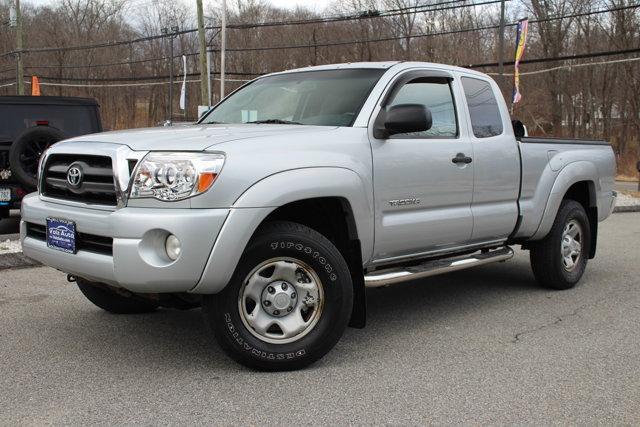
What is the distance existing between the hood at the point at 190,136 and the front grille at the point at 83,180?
141 millimetres

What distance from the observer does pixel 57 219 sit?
3.90 meters

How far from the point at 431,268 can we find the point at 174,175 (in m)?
2.13

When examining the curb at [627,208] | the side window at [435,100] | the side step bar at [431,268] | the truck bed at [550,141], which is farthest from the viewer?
the curb at [627,208]

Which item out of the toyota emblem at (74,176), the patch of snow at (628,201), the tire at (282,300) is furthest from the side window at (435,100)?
the patch of snow at (628,201)

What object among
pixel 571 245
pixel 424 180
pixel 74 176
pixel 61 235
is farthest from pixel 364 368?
pixel 571 245

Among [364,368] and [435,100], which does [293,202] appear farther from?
[435,100]

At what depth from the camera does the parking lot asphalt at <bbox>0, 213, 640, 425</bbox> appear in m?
3.30

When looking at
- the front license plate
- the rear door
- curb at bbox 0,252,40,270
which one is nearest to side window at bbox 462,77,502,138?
the rear door

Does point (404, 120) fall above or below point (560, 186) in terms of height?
above

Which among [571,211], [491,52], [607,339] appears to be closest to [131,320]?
[607,339]

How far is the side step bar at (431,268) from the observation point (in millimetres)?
4352

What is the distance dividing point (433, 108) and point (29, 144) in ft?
18.1

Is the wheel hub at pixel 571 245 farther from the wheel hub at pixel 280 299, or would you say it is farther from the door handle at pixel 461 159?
the wheel hub at pixel 280 299

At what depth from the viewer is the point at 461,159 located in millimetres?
4926
